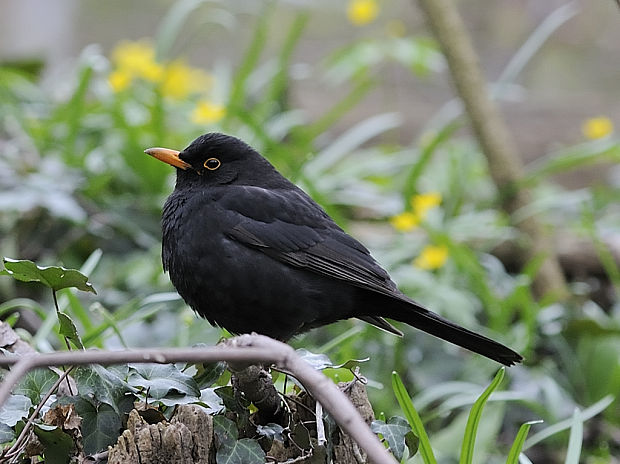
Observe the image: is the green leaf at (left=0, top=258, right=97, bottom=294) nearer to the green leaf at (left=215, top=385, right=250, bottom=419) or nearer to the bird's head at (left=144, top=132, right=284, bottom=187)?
the green leaf at (left=215, top=385, right=250, bottom=419)

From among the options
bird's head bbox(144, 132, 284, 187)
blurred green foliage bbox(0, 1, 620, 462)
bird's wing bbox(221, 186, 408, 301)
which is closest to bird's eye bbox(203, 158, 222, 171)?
bird's head bbox(144, 132, 284, 187)

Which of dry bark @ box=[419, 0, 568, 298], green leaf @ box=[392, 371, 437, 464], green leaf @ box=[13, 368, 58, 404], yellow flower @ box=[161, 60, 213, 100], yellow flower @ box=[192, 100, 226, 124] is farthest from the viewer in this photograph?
yellow flower @ box=[161, 60, 213, 100]

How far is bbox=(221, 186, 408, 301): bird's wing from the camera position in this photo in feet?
8.37

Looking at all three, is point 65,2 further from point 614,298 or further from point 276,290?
point 276,290

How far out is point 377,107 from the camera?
817 centimetres

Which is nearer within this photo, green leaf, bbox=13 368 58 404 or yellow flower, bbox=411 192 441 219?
green leaf, bbox=13 368 58 404

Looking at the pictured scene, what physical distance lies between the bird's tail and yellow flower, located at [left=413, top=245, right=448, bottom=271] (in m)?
1.48

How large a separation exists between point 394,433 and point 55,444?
0.70m

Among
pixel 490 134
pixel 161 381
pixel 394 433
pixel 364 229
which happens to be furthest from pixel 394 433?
pixel 364 229

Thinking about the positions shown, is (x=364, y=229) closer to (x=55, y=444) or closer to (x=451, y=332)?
(x=451, y=332)

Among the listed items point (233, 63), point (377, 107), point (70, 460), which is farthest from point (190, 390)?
point (233, 63)

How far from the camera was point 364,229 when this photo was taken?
15.9 feet

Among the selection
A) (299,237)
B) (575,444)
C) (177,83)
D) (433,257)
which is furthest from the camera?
(177,83)

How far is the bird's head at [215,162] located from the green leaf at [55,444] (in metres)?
1.14
